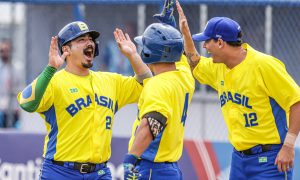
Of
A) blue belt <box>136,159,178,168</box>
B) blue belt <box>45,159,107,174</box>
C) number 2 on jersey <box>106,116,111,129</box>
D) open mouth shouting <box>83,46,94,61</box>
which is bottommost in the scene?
blue belt <box>45,159,107,174</box>

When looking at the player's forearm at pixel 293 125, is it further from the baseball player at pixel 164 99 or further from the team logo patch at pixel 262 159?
the baseball player at pixel 164 99

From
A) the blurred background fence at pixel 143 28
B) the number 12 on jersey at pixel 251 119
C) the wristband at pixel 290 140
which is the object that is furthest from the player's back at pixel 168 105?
the blurred background fence at pixel 143 28

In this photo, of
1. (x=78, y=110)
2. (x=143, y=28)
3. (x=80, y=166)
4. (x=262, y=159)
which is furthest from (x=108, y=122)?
(x=143, y=28)

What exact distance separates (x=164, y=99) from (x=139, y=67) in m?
0.99

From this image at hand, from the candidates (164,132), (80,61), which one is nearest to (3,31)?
(80,61)

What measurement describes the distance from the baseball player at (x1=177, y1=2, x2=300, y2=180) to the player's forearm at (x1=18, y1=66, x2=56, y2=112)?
A: 129 cm

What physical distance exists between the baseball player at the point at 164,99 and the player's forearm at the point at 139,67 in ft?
1.17

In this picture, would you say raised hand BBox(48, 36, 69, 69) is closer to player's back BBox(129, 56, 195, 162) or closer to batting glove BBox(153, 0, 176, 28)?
player's back BBox(129, 56, 195, 162)

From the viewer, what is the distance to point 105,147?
739cm

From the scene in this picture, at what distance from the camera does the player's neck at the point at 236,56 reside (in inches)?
284

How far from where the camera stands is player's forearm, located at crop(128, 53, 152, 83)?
718 cm

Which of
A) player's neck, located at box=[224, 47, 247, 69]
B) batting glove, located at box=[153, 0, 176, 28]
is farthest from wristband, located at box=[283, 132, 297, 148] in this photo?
batting glove, located at box=[153, 0, 176, 28]

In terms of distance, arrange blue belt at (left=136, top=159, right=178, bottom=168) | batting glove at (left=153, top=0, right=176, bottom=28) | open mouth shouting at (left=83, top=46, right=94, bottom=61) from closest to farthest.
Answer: blue belt at (left=136, top=159, right=178, bottom=168)
open mouth shouting at (left=83, top=46, right=94, bottom=61)
batting glove at (left=153, top=0, right=176, bottom=28)

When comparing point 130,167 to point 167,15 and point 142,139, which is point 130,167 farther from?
point 167,15
